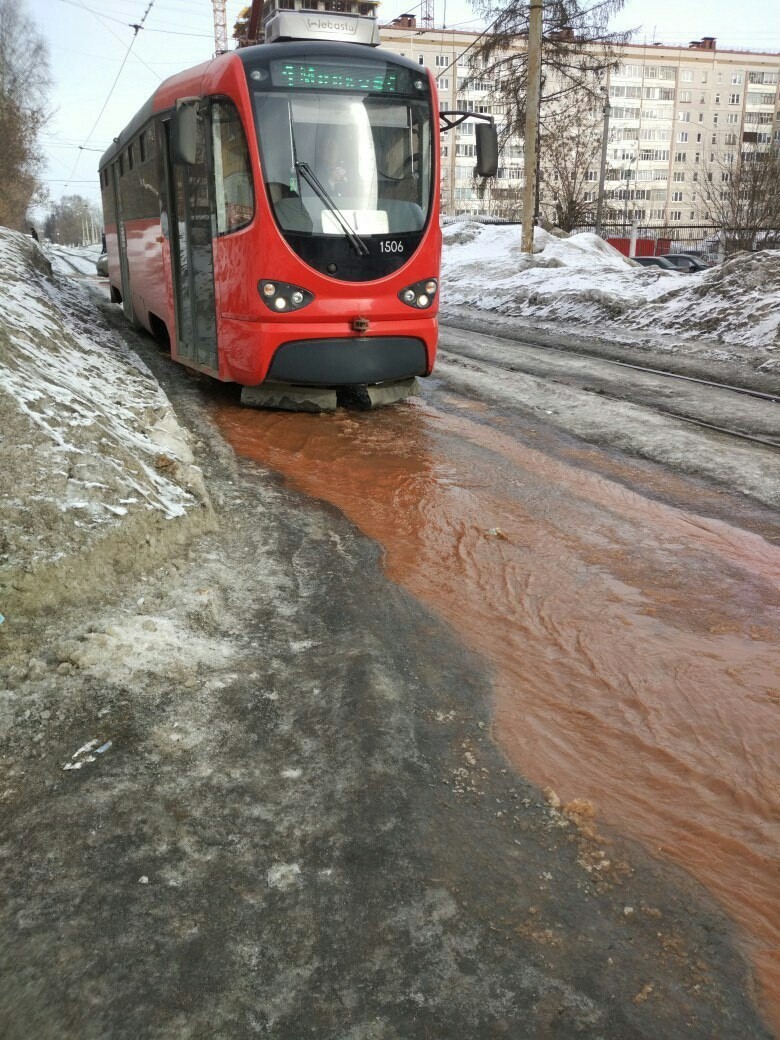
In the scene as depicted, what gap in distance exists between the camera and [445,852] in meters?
2.47

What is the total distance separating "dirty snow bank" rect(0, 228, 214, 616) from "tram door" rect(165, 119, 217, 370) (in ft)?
5.83

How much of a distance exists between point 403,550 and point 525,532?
2.65ft

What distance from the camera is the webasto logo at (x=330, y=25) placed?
7449mm

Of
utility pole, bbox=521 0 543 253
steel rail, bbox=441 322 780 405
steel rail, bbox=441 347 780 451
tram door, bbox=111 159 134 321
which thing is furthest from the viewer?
utility pole, bbox=521 0 543 253

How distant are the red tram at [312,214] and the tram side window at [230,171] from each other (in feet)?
0.05

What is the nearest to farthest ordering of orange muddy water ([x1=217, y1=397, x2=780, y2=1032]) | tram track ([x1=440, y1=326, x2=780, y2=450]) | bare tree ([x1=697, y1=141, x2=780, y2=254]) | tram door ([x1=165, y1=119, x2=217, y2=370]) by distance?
orange muddy water ([x1=217, y1=397, x2=780, y2=1032])
tram door ([x1=165, y1=119, x2=217, y2=370])
tram track ([x1=440, y1=326, x2=780, y2=450])
bare tree ([x1=697, y1=141, x2=780, y2=254])

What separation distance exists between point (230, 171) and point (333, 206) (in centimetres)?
95

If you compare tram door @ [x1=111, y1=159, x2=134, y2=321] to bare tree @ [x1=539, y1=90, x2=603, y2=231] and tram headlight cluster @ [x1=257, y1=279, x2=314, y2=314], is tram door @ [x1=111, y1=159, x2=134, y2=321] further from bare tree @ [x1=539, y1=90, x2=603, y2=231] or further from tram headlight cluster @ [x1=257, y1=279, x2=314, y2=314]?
bare tree @ [x1=539, y1=90, x2=603, y2=231]

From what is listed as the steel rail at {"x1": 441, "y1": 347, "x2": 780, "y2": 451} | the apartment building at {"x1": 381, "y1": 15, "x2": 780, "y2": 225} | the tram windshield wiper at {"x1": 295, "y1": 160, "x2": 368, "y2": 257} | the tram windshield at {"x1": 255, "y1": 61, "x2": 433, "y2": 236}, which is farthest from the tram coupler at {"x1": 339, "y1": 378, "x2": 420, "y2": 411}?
the apartment building at {"x1": 381, "y1": 15, "x2": 780, "y2": 225}

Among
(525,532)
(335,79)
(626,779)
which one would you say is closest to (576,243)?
(335,79)

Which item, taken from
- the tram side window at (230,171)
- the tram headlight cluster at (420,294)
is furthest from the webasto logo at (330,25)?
the tram headlight cluster at (420,294)

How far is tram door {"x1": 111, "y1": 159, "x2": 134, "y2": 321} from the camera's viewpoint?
12961 mm

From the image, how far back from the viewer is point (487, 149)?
8188 mm

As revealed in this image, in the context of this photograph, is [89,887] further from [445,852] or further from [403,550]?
[403,550]
